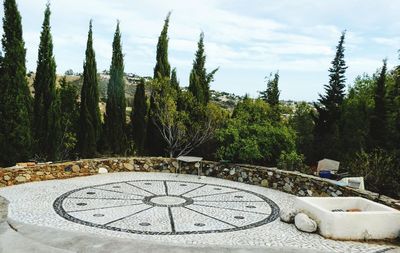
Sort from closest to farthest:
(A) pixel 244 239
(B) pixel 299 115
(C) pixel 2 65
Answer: (A) pixel 244 239 → (C) pixel 2 65 → (B) pixel 299 115

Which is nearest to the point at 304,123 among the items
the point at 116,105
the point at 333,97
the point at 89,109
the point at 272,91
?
the point at 333,97

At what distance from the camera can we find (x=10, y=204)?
941cm

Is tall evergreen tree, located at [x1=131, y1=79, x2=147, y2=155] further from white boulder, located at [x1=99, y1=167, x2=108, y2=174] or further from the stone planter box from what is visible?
the stone planter box

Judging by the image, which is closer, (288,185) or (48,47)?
(288,185)

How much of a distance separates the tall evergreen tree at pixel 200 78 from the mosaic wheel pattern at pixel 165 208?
7.27 meters

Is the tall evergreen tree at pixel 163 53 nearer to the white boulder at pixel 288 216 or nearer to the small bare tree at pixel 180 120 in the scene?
the small bare tree at pixel 180 120

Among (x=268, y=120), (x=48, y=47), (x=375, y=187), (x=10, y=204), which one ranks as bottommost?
(x=10, y=204)

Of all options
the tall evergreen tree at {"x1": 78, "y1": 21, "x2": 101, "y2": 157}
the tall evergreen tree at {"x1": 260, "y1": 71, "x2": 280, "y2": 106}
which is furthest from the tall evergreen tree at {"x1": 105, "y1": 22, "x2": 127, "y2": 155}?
the tall evergreen tree at {"x1": 260, "y1": 71, "x2": 280, "y2": 106}

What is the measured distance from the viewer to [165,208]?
391 inches

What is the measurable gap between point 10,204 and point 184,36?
13997mm

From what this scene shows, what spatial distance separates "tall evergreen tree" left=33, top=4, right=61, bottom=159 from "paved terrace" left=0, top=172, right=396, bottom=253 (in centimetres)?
380

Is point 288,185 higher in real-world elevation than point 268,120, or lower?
lower

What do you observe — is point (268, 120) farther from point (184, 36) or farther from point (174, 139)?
point (184, 36)

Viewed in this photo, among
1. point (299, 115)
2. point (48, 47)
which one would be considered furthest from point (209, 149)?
point (299, 115)
